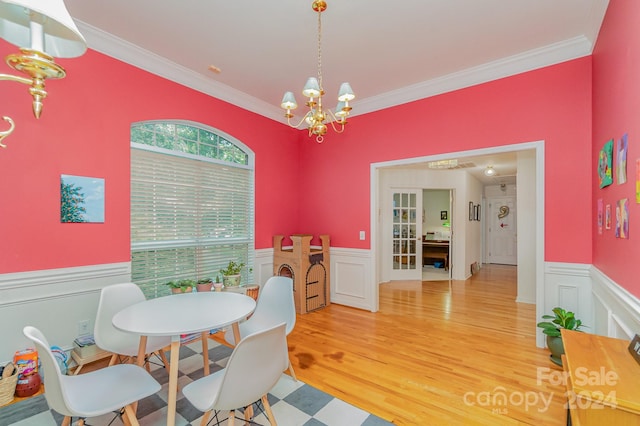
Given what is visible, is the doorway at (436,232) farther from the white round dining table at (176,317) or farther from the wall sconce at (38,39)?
the wall sconce at (38,39)

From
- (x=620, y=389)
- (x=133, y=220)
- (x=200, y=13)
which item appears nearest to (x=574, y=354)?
(x=620, y=389)

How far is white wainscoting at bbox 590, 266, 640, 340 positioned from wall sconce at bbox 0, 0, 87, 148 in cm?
274

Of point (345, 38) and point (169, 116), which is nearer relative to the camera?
point (345, 38)

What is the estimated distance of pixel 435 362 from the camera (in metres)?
2.74

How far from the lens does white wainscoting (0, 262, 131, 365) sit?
229 cm

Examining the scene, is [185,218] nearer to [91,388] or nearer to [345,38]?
[91,388]

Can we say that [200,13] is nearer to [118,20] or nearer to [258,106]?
[118,20]

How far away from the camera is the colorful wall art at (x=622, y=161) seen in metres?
1.75

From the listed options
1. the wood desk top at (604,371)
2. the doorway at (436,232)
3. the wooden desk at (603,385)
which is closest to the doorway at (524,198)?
the wood desk top at (604,371)

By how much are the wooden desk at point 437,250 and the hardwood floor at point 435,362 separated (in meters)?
2.78

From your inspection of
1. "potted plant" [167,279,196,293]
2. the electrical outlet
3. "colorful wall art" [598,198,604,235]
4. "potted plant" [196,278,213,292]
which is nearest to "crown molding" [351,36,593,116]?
"colorful wall art" [598,198,604,235]

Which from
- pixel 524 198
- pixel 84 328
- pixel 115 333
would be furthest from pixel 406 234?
pixel 84 328

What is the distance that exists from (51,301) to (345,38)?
356 cm

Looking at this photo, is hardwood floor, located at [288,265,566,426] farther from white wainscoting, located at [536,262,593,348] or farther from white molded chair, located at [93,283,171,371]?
white molded chair, located at [93,283,171,371]
